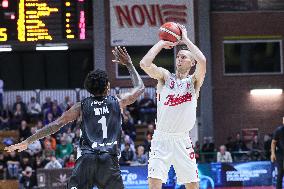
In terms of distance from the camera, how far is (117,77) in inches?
1164

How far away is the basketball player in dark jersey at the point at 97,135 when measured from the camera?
7.79 metres

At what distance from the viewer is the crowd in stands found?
21375 mm

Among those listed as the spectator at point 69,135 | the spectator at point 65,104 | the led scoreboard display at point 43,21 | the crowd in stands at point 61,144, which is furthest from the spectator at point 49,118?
the led scoreboard display at point 43,21

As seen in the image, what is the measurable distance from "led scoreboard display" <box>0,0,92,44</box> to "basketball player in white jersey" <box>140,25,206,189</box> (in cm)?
1116

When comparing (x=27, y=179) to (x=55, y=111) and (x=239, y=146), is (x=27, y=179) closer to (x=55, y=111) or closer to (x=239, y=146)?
(x=55, y=111)

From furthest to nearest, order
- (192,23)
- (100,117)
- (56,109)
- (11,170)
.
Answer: (192,23) < (56,109) < (11,170) < (100,117)

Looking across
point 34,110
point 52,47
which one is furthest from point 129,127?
point 52,47

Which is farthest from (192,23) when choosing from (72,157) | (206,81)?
(72,157)

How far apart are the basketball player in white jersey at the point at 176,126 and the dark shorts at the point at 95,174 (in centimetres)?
177

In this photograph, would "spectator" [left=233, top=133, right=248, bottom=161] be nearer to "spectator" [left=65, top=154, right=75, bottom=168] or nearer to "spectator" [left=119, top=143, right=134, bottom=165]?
"spectator" [left=119, top=143, right=134, bottom=165]

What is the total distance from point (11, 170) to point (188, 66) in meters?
12.4

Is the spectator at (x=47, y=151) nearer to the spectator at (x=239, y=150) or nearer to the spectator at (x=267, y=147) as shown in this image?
the spectator at (x=239, y=150)

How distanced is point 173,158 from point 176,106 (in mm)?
652

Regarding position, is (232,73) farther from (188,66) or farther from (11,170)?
(188,66)
